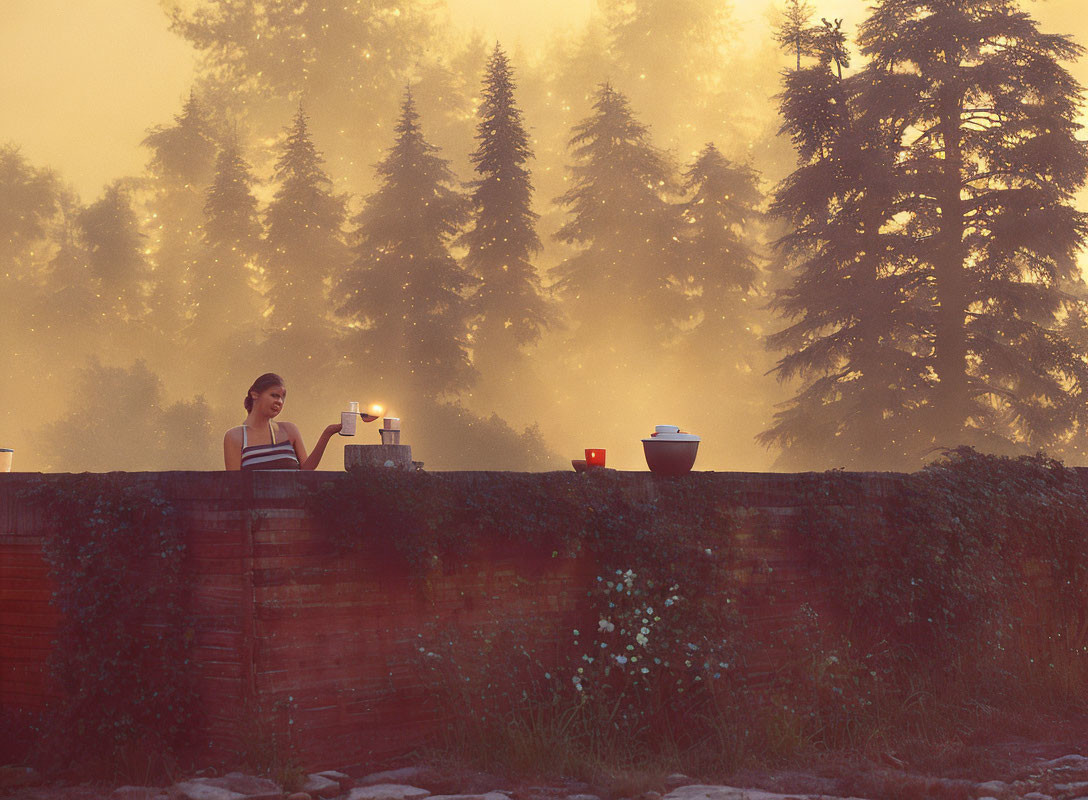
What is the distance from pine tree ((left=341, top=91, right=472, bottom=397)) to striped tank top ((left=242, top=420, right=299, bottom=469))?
2571 centimetres

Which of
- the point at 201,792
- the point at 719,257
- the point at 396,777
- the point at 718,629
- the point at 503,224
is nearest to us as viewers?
the point at 201,792

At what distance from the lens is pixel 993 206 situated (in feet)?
83.5

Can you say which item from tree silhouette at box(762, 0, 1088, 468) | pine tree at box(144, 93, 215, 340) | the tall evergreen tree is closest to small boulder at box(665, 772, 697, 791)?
tree silhouette at box(762, 0, 1088, 468)

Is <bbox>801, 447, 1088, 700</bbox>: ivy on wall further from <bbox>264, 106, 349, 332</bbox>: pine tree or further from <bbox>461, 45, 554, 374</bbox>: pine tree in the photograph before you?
<bbox>264, 106, 349, 332</bbox>: pine tree

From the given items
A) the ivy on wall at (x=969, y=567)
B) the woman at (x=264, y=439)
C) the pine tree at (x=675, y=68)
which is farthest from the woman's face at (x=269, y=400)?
the pine tree at (x=675, y=68)

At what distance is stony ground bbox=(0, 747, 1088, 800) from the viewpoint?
6328 mm

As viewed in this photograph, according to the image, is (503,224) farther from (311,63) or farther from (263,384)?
(263,384)

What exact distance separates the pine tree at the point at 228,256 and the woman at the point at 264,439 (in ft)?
108

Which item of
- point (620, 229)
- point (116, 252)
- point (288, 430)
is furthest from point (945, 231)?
point (116, 252)

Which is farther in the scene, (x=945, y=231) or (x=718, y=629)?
(x=945, y=231)

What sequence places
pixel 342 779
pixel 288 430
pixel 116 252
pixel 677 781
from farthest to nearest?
1. pixel 116 252
2. pixel 288 430
3. pixel 677 781
4. pixel 342 779

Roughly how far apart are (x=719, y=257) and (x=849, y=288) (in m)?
12.5

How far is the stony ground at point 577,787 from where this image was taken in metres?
6.33

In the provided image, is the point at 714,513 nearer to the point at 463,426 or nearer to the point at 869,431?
the point at 869,431
